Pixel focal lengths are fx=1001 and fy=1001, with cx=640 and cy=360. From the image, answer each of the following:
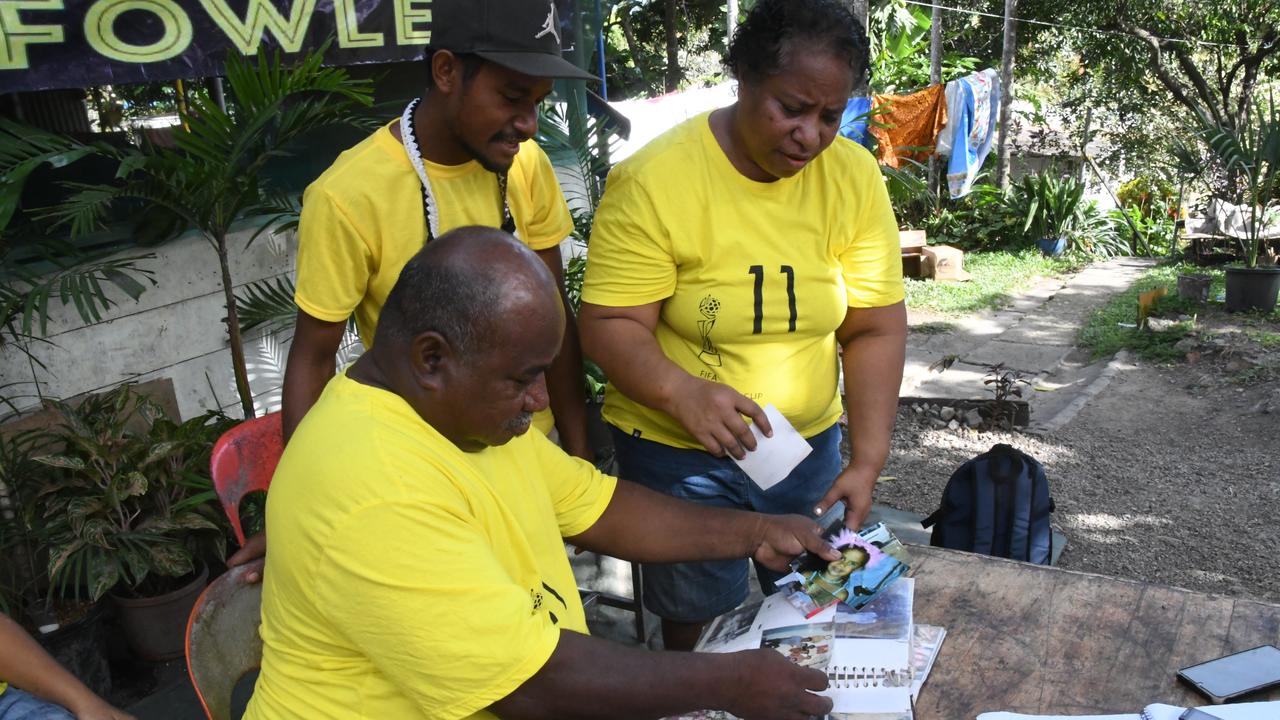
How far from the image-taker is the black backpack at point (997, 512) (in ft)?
10.9

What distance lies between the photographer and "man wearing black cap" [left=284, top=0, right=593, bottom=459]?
199cm

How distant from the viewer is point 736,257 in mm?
2098

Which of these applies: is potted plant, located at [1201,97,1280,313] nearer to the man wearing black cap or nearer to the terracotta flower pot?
the man wearing black cap

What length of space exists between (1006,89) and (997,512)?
1109 cm

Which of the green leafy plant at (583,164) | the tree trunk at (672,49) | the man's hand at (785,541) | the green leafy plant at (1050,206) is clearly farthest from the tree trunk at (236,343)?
the tree trunk at (672,49)

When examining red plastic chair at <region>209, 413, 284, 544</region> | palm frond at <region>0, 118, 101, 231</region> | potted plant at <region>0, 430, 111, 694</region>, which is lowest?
potted plant at <region>0, 430, 111, 694</region>

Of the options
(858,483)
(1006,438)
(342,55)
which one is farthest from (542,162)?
(1006,438)

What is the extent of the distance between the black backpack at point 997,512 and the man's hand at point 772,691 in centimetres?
194

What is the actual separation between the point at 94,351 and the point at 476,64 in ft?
8.25

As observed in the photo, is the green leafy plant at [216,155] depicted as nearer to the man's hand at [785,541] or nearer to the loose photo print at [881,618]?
the man's hand at [785,541]

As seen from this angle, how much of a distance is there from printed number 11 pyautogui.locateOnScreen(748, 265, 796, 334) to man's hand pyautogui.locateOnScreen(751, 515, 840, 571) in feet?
1.35

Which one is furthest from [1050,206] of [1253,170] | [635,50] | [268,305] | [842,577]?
[842,577]

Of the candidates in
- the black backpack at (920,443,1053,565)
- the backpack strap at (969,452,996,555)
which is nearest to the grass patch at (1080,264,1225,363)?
the black backpack at (920,443,1053,565)

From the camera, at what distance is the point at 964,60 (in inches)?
540
